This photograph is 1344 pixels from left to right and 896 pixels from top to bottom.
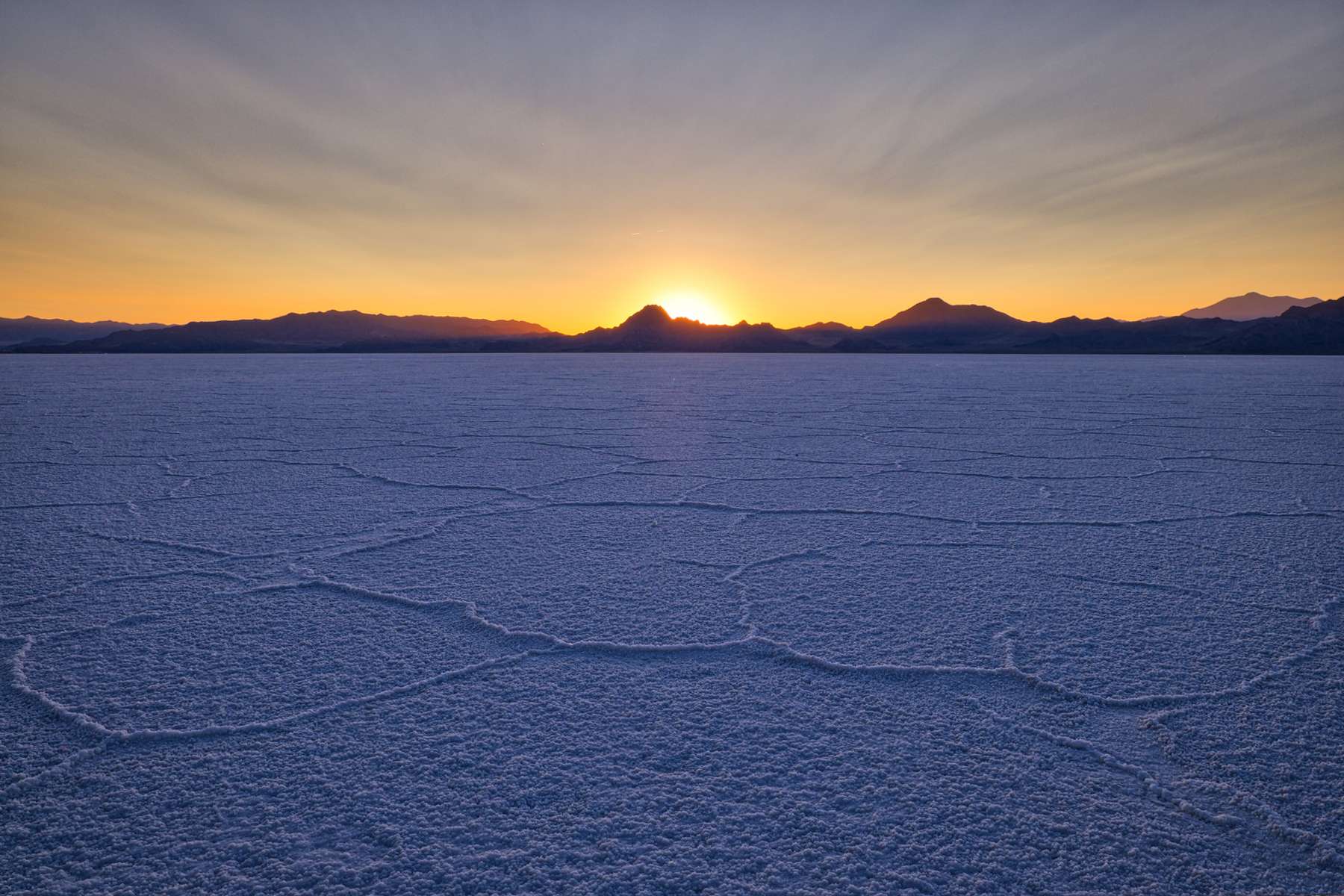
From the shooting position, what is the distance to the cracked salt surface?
921 millimetres

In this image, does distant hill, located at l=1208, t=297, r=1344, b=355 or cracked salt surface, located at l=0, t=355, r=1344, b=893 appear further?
distant hill, located at l=1208, t=297, r=1344, b=355

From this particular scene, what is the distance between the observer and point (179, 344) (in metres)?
66.0

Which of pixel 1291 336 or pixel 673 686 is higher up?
pixel 1291 336

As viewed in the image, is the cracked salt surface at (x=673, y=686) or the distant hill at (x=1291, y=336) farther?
the distant hill at (x=1291, y=336)

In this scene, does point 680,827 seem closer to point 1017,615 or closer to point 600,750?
point 600,750

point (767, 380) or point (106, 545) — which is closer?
point (106, 545)

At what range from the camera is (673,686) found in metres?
1.36

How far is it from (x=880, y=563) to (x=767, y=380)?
1154cm

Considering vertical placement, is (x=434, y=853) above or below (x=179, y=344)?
below

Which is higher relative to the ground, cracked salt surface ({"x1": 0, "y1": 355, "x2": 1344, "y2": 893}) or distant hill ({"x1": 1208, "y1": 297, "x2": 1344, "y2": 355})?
distant hill ({"x1": 1208, "y1": 297, "x2": 1344, "y2": 355})

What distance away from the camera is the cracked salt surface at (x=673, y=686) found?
921 millimetres

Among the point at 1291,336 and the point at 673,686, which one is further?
the point at 1291,336

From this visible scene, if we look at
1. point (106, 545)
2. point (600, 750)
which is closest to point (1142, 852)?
point (600, 750)

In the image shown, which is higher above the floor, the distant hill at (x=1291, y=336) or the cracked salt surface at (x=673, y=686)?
the distant hill at (x=1291, y=336)
